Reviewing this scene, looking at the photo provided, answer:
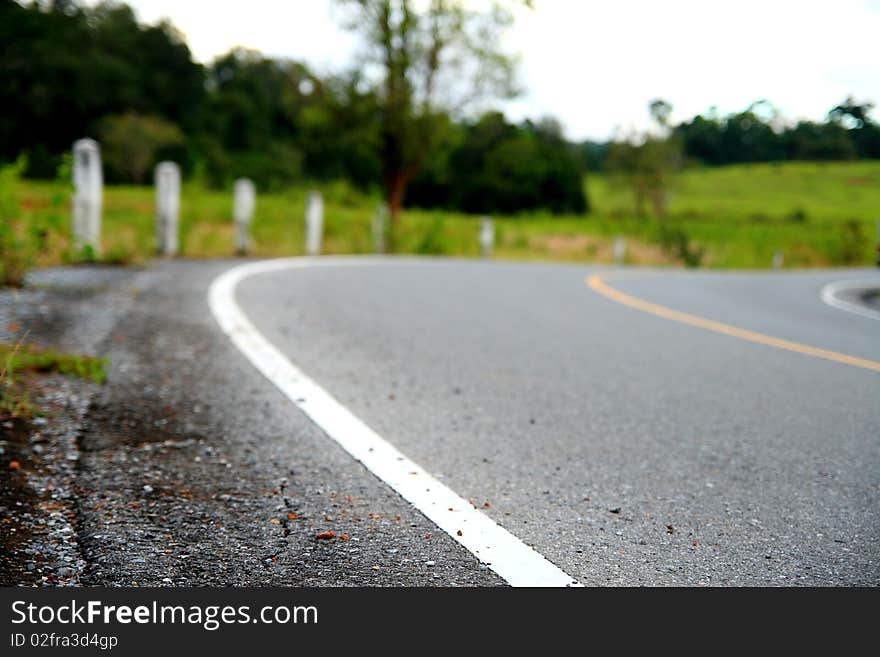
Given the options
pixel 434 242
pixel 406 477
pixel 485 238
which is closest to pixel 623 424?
pixel 406 477

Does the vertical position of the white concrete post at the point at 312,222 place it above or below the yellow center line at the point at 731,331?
above

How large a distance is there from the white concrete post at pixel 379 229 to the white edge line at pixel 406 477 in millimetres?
14016

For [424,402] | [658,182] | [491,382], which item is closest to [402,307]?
[491,382]

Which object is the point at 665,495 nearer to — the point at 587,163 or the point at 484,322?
the point at 484,322

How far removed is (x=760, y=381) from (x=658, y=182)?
226ft

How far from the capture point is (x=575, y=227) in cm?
4419

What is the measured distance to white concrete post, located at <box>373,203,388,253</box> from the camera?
20172 millimetres

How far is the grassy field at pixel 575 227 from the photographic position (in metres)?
8.32

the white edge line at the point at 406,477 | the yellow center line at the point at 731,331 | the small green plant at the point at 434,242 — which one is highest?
the small green plant at the point at 434,242

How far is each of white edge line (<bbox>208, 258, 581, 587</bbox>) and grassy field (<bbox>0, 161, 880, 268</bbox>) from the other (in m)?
3.15

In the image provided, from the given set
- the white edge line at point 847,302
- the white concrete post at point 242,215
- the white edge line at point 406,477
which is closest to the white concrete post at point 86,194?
the white concrete post at point 242,215

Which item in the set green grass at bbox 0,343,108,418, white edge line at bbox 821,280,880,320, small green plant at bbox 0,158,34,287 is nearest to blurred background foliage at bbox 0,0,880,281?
small green plant at bbox 0,158,34,287

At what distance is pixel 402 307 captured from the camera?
8242 millimetres

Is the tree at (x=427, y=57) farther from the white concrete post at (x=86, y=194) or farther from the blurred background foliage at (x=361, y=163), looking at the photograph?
the white concrete post at (x=86, y=194)
